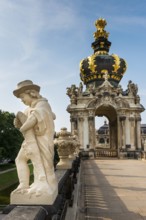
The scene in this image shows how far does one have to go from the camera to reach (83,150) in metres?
27.7

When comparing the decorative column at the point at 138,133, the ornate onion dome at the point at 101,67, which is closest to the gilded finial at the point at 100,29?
the ornate onion dome at the point at 101,67

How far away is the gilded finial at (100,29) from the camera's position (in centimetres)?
3562

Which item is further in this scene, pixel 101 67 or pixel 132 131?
pixel 101 67

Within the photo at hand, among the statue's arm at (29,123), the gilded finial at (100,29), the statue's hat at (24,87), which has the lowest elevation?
the statue's arm at (29,123)

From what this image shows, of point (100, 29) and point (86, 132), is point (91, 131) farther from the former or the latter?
point (100, 29)

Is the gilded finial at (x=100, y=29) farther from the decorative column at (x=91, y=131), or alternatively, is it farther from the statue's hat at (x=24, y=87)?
the statue's hat at (x=24, y=87)

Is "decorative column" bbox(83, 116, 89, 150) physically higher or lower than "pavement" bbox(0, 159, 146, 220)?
higher

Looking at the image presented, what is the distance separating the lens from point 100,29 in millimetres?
36062

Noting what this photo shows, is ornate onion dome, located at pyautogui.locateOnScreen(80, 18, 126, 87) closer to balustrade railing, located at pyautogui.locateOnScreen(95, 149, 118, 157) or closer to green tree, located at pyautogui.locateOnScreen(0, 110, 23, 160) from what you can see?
balustrade railing, located at pyautogui.locateOnScreen(95, 149, 118, 157)

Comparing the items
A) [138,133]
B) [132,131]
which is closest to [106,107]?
[132,131]

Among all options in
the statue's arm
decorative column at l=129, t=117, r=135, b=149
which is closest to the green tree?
decorative column at l=129, t=117, r=135, b=149

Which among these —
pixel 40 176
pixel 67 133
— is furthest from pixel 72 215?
pixel 67 133

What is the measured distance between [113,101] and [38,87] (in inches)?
973

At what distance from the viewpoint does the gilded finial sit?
3562cm
